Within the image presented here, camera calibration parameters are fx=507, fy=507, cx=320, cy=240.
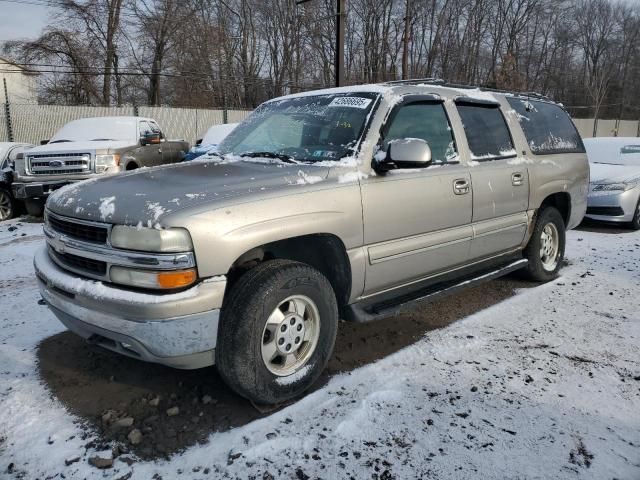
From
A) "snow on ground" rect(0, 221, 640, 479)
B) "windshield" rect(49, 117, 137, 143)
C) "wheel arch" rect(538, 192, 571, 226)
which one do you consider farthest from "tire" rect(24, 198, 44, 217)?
"wheel arch" rect(538, 192, 571, 226)

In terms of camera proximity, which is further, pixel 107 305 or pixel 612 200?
pixel 612 200

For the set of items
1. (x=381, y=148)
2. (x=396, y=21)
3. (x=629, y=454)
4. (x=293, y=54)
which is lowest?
(x=629, y=454)

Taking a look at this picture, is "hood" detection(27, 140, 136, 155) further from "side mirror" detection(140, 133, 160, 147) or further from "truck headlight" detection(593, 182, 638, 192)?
"truck headlight" detection(593, 182, 638, 192)

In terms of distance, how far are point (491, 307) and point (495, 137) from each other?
153cm

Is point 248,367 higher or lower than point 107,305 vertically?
lower

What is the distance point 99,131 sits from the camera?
10156mm

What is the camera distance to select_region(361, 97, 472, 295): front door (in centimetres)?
334

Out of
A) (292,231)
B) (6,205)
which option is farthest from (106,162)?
(292,231)

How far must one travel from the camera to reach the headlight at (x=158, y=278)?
8.11ft

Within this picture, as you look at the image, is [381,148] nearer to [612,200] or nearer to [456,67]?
[612,200]

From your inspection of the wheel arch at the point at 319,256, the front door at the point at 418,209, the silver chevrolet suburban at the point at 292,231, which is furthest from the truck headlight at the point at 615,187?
the wheel arch at the point at 319,256

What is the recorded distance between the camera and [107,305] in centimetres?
258

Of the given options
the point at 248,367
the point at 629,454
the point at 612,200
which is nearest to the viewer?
the point at 629,454

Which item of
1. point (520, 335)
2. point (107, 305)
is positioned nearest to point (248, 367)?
point (107, 305)
